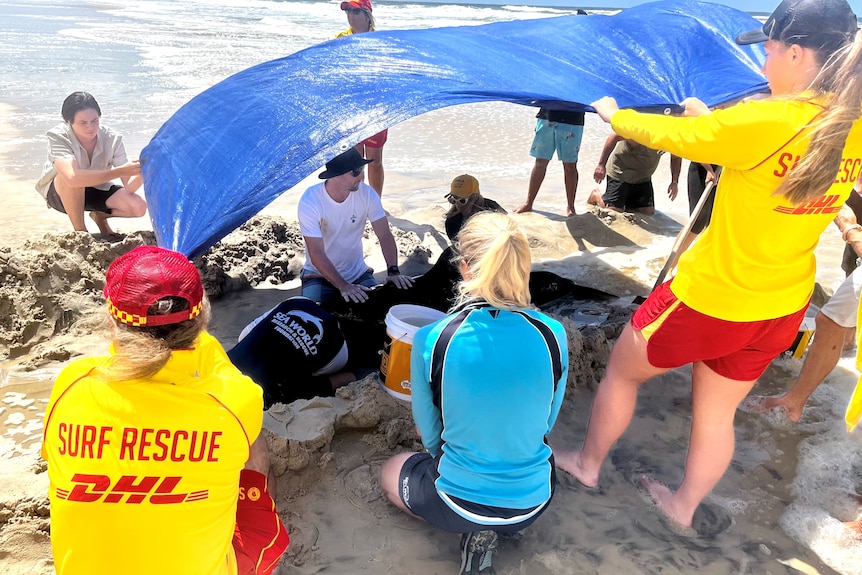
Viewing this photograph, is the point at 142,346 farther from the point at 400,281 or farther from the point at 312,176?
the point at 312,176

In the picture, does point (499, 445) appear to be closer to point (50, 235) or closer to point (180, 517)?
point (180, 517)

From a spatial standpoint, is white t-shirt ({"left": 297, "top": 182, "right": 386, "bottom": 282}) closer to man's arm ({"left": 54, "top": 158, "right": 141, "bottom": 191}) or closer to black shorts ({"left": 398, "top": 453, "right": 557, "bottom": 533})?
man's arm ({"left": 54, "top": 158, "right": 141, "bottom": 191})

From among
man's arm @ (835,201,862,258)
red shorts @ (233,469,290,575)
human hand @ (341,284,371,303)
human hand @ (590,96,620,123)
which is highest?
human hand @ (590,96,620,123)

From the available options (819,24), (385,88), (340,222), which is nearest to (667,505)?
(819,24)

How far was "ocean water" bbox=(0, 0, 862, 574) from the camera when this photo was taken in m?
2.45

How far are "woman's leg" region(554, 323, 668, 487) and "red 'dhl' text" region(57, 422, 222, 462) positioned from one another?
1.37 metres

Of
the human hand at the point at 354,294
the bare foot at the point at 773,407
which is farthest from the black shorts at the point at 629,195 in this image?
the human hand at the point at 354,294

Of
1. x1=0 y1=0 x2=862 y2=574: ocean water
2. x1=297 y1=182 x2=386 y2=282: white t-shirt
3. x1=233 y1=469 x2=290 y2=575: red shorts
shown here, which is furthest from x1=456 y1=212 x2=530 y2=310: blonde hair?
x1=297 y1=182 x2=386 y2=282: white t-shirt

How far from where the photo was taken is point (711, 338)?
186cm

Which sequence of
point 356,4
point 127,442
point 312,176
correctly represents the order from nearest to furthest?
point 127,442 → point 356,4 → point 312,176

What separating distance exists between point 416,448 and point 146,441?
4.01ft

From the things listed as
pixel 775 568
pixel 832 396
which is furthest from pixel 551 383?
pixel 832 396

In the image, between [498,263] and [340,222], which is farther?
[340,222]

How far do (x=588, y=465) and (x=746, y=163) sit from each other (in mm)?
1193
